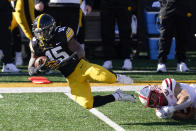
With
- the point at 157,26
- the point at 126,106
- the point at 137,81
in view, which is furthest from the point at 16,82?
the point at 157,26

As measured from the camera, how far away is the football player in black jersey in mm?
4414

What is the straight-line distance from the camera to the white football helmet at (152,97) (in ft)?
13.9

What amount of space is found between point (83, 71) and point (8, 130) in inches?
36.2

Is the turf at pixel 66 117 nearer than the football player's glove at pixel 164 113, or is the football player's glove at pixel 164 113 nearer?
the turf at pixel 66 117

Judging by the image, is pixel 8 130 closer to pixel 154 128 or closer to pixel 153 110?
pixel 154 128

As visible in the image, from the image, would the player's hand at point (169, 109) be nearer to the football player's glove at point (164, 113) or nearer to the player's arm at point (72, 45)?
the football player's glove at point (164, 113)

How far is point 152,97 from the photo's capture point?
424 cm

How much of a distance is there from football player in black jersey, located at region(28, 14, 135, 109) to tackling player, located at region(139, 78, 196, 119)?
28cm

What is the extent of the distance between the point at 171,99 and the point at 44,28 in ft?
4.35

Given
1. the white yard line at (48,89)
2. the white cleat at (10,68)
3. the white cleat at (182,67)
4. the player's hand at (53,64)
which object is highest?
the player's hand at (53,64)

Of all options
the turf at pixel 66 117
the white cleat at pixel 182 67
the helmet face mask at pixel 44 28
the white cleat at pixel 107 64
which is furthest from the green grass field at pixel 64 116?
the white cleat at pixel 182 67

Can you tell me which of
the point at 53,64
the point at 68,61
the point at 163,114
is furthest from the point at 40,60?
the point at 163,114

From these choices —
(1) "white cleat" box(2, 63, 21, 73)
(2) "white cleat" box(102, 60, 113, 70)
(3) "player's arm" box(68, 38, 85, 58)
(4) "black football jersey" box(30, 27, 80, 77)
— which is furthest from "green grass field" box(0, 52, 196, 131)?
(2) "white cleat" box(102, 60, 113, 70)

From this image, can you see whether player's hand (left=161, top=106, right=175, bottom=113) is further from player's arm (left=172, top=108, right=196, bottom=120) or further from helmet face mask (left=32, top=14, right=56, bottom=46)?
helmet face mask (left=32, top=14, right=56, bottom=46)
